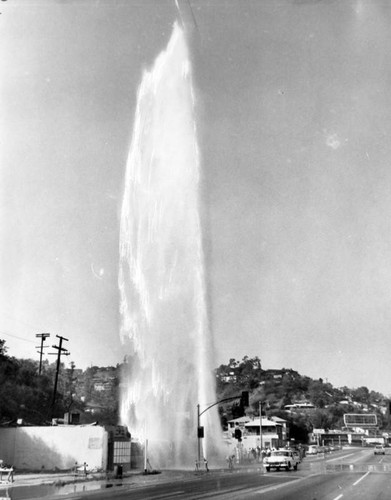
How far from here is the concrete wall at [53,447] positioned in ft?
138

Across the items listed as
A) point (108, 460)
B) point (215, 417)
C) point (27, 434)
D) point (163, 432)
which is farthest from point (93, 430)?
point (215, 417)

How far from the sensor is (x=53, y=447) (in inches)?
1709

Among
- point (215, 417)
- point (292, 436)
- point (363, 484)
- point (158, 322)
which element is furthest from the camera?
point (292, 436)

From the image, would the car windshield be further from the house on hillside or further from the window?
the house on hillside

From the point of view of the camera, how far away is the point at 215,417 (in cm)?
7388

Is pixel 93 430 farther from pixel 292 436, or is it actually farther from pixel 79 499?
pixel 292 436

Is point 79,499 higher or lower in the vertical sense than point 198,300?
lower

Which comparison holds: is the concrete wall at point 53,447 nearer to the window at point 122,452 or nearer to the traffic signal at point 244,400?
the window at point 122,452

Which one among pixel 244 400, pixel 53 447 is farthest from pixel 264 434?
pixel 53 447

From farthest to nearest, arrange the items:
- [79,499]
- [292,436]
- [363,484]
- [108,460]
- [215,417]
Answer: [292,436]
[215,417]
[108,460]
[363,484]
[79,499]

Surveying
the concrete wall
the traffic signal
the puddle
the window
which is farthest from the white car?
the puddle

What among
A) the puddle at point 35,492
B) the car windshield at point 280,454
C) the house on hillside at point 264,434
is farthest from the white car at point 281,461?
the house on hillside at point 264,434

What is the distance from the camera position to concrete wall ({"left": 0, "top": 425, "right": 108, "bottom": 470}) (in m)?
42.0

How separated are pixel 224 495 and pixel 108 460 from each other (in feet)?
78.6
